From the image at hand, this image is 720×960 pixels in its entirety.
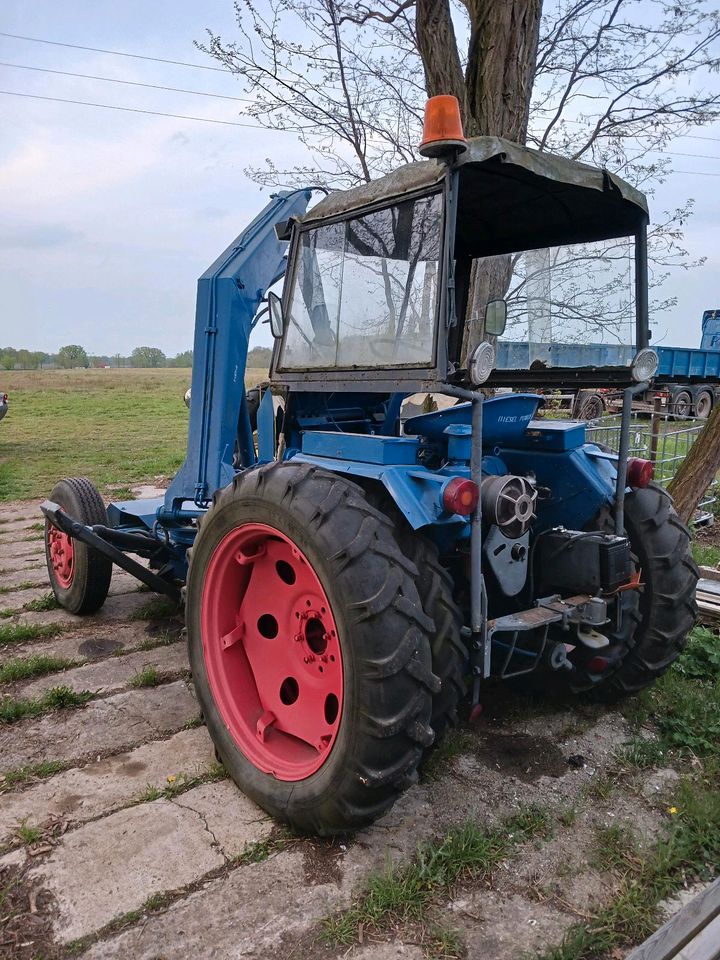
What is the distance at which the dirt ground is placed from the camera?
2230 mm

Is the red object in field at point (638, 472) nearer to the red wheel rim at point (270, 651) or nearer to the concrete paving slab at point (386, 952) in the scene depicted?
the red wheel rim at point (270, 651)

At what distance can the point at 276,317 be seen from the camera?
344 centimetres

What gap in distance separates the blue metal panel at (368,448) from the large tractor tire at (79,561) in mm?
2191

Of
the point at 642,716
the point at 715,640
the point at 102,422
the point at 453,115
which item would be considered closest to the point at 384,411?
the point at 453,115

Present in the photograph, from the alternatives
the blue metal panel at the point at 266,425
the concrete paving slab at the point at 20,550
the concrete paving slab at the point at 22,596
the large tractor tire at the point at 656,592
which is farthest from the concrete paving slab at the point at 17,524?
the large tractor tire at the point at 656,592

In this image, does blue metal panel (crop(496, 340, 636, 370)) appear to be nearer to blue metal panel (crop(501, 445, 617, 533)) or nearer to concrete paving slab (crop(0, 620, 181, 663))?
blue metal panel (crop(501, 445, 617, 533))

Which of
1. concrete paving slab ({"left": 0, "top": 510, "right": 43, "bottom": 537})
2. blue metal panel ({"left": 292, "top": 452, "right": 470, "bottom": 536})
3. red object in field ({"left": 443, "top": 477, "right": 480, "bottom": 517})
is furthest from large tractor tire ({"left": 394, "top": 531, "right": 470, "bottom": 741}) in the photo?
concrete paving slab ({"left": 0, "top": 510, "right": 43, "bottom": 537})

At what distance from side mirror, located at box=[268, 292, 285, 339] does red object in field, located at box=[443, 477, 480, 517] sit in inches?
52.8

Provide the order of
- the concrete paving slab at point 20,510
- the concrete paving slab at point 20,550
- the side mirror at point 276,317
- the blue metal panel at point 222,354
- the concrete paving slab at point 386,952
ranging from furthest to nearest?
the concrete paving slab at point 20,510 < the concrete paving slab at point 20,550 < the blue metal panel at point 222,354 < the side mirror at point 276,317 < the concrete paving slab at point 386,952

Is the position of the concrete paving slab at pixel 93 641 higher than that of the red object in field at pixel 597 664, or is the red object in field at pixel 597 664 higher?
the red object in field at pixel 597 664

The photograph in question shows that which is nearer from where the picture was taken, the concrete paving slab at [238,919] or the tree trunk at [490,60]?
the concrete paving slab at [238,919]

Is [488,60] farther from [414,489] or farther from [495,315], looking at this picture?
[414,489]

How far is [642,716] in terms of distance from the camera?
11.6ft

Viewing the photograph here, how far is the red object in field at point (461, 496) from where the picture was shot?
2.49 m
